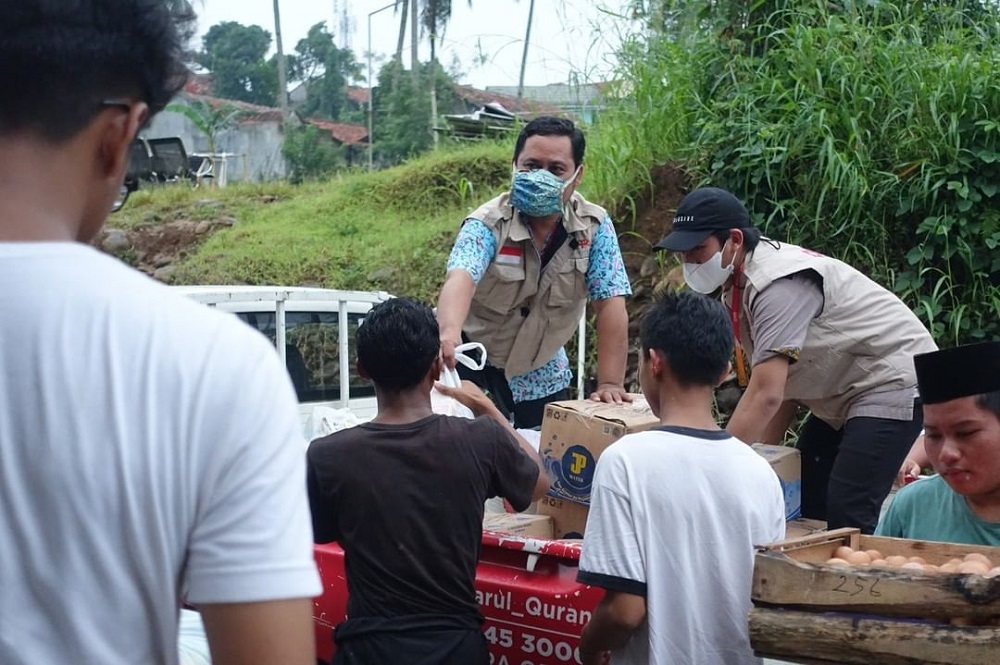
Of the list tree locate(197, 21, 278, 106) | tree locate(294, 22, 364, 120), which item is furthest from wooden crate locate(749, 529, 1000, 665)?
tree locate(197, 21, 278, 106)

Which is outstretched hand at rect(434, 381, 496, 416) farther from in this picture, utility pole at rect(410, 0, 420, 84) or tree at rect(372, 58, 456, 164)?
utility pole at rect(410, 0, 420, 84)

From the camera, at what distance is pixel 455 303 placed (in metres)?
4.08

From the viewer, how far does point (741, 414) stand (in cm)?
375

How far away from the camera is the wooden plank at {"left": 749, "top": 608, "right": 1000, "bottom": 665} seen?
2061 millimetres

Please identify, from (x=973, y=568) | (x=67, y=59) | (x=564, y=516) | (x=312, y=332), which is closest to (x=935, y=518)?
(x=973, y=568)

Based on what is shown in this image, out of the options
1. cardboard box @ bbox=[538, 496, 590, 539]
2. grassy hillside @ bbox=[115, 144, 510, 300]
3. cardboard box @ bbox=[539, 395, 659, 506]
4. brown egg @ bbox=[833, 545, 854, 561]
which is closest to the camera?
brown egg @ bbox=[833, 545, 854, 561]

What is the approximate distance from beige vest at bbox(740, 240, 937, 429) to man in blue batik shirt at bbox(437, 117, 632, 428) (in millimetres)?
655

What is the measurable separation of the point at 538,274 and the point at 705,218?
79cm

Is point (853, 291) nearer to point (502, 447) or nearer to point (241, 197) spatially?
point (502, 447)

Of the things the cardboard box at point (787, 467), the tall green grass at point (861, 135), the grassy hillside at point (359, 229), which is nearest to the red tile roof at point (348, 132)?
the grassy hillside at point (359, 229)

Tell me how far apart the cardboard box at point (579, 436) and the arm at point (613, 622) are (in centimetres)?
93

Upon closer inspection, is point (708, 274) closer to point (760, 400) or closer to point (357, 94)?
point (760, 400)

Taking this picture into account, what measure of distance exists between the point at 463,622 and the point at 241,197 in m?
13.7

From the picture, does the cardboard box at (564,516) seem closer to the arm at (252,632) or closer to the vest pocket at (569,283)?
the vest pocket at (569,283)
